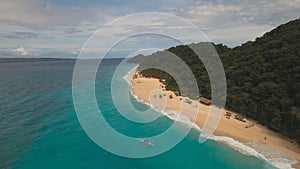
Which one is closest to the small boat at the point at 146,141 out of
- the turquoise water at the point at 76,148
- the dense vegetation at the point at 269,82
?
the turquoise water at the point at 76,148

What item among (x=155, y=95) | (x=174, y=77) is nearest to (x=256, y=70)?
(x=155, y=95)

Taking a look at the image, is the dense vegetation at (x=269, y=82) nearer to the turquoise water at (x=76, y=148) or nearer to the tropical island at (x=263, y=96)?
the tropical island at (x=263, y=96)

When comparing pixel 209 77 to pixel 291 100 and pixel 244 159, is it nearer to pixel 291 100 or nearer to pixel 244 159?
pixel 291 100

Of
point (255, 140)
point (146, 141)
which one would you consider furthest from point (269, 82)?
point (146, 141)

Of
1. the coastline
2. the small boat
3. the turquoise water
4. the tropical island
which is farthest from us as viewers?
the tropical island

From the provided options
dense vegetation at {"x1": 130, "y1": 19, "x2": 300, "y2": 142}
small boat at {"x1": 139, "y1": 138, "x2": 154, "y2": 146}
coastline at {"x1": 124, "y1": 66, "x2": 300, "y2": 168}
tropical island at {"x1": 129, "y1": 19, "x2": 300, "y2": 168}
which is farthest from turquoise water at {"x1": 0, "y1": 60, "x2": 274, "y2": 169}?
dense vegetation at {"x1": 130, "y1": 19, "x2": 300, "y2": 142}

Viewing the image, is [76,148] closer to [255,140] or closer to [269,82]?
[255,140]

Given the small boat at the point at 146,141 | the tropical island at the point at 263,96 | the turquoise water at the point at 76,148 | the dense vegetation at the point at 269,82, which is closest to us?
the turquoise water at the point at 76,148

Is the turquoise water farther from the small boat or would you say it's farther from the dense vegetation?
the dense vegetation
